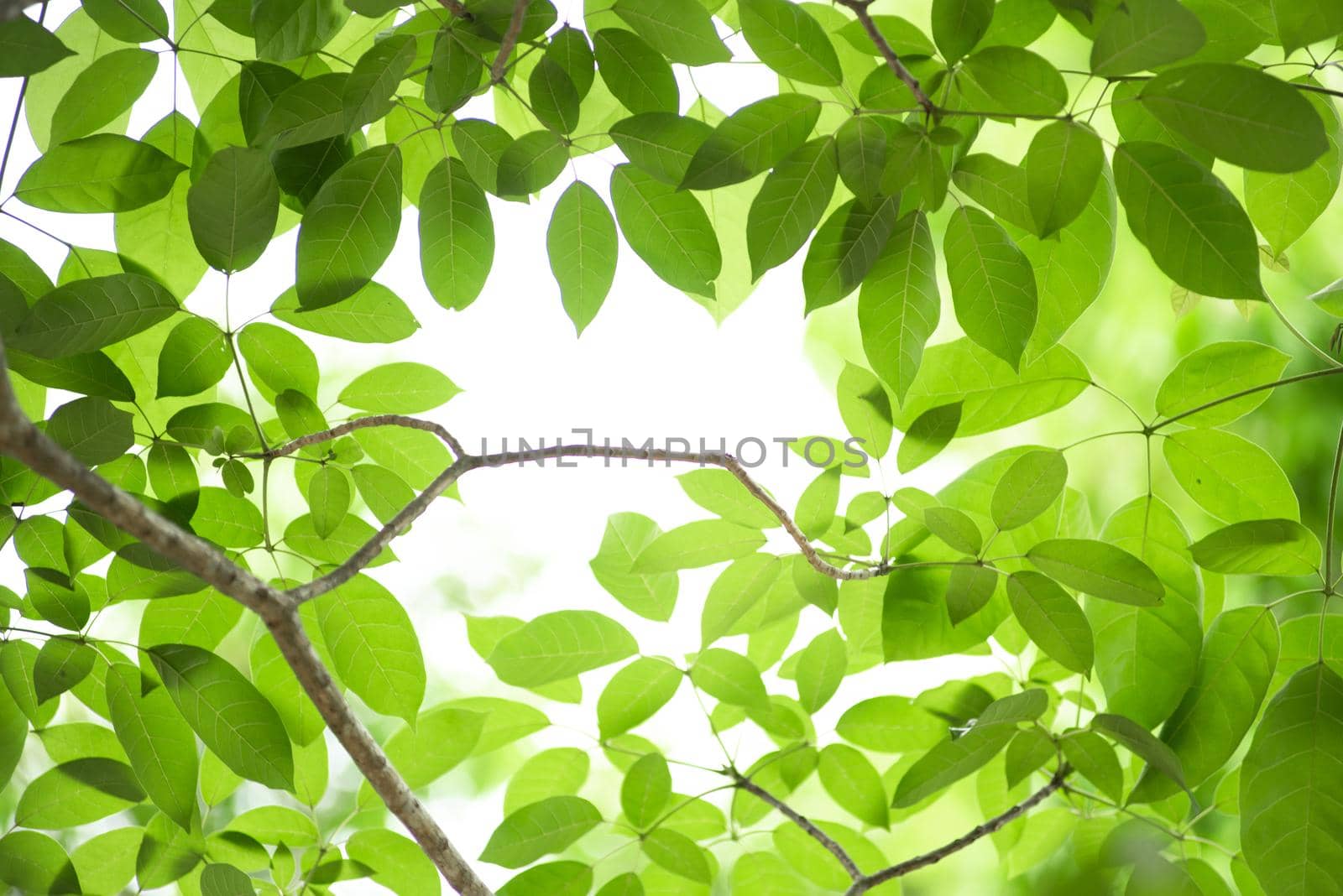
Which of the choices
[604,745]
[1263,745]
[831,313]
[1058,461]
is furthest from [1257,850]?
[831,313]

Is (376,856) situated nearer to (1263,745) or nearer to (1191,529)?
(1263,745)

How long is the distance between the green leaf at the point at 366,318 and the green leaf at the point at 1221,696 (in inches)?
23.3

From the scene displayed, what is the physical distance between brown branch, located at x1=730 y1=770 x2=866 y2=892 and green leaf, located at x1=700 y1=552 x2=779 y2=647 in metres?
0.14

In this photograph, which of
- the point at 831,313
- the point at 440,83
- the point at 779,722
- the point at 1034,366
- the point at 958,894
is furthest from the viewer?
the point at 831,313

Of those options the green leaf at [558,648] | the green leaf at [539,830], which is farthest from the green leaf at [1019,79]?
the green leaf at [539,830]

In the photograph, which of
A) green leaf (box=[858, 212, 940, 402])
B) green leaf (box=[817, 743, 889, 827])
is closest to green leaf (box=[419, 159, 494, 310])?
green leaf (box=[858, 212, 940, 402])

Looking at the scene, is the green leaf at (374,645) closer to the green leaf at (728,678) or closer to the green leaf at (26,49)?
the green leaf at (728,678)

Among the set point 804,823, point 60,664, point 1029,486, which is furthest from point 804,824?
point 60,664

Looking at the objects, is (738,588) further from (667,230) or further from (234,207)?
(234,207)

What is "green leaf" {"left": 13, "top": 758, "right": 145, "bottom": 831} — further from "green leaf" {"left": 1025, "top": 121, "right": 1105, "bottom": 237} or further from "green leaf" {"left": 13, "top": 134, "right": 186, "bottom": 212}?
"green leaf" {"left": 1025, "top": 121, "right": 1105, "bottom": 237}

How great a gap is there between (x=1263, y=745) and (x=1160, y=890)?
0.15m

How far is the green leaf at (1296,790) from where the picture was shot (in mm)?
521

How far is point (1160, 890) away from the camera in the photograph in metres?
0.63

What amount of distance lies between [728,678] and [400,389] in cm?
35
